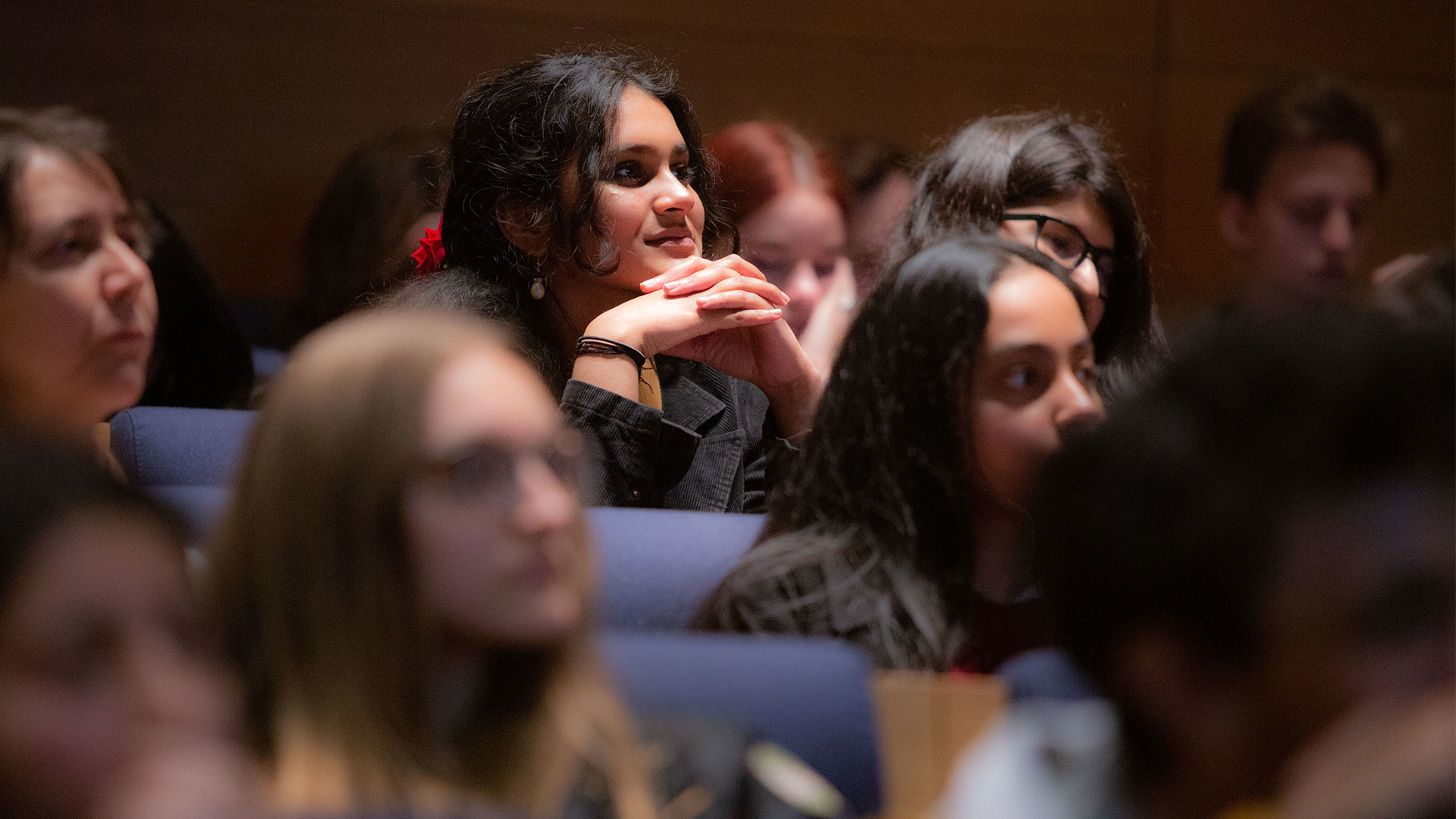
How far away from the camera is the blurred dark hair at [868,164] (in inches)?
97.3

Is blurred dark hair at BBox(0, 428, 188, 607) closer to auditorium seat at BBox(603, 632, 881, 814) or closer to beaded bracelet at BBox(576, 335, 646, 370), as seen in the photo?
auditorium seat at BBox(603, 632, 881, 814)

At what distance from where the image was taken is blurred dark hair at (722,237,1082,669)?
1.06 m

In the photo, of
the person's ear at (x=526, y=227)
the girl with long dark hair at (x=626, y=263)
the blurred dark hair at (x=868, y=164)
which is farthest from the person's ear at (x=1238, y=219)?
the person's ear at (x=526, y=227)

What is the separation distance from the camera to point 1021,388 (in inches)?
43.1

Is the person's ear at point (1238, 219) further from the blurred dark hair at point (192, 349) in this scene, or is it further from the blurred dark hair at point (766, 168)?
the blurred dark hair at point (192, 349)

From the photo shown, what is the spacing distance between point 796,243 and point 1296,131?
32.0 inches

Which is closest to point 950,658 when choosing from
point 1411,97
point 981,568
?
point 981,568

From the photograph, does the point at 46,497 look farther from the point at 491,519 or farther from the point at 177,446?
the point at 177,446

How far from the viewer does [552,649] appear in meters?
0.68

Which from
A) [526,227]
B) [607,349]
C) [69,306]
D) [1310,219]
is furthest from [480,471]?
[1310,219]

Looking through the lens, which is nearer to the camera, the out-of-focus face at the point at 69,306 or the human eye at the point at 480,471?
the human eye at the point at 480,471

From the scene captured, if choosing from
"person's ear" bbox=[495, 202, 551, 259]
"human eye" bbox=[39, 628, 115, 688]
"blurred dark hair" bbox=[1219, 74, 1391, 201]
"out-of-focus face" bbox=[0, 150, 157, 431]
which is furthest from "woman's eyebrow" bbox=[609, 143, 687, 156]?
"human eye" bbox=[39, 628, 115, 688]

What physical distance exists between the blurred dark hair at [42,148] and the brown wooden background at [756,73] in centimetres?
111

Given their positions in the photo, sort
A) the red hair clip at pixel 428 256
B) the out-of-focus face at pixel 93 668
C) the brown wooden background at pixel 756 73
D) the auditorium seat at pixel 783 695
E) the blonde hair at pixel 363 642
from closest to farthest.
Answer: the out-of-focus face at pixel 93 668, the blonde hair at pixel 363 642, the auditorium seat at pixel 783 695, the red hair clip at pixel 428 256, the brown wooden background at pixel 756 73
